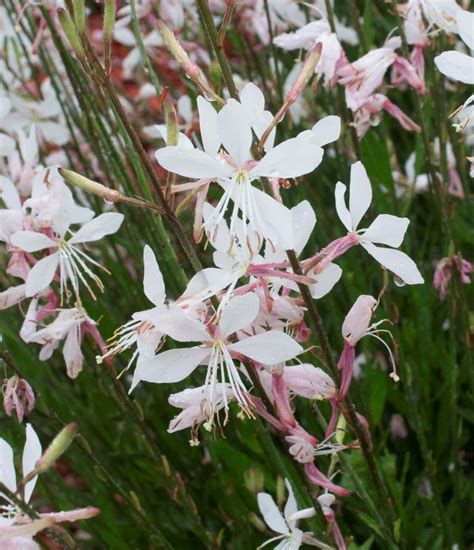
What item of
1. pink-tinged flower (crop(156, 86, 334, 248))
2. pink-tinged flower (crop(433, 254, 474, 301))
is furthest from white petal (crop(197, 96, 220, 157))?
pink-tinged flower (crop(433, 254, 474, 301))

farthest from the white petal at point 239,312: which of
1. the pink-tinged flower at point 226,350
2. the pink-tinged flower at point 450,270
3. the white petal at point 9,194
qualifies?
the pink-tinged flower at point 450,270

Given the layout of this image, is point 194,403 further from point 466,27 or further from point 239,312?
point 466,27

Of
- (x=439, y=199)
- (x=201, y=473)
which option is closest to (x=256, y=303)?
(x=439, y=199)

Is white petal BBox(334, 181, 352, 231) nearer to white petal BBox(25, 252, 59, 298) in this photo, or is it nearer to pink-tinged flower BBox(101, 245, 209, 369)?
pink-tinged flower BBox(101, 245, 209, 369)

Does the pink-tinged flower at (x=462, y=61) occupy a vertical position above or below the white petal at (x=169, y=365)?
above

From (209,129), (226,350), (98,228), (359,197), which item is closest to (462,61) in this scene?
(359,197)

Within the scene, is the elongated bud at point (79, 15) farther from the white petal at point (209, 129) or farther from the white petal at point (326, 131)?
the white petal at point (326, 131)

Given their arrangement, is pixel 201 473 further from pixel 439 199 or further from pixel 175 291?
pixel 439 199

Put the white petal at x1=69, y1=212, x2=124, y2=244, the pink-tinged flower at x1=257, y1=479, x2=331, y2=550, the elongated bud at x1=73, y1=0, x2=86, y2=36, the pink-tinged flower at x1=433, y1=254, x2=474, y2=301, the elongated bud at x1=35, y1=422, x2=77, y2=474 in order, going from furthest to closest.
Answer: the pink-tinged flower at x1=433, y1=254, x2=474, y2=301 → the white petal at x1=69, y1=212, x2=124, y2=244 → the pink-tinged flower at x1=257, y1=479, x2=331, y2=550 → the elongated bud at x1=73, y1=0, x2=86, y2=36 → the elongated bud at x1=35, y1=422, x2=77, y2=474
